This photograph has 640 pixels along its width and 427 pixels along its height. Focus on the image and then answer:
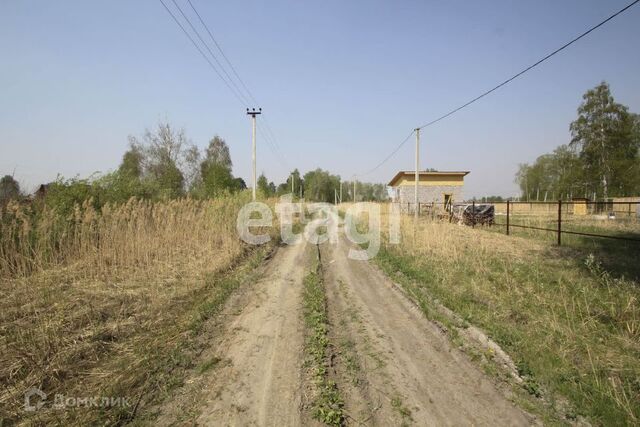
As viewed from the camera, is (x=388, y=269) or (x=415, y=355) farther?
(x=388, y=269)

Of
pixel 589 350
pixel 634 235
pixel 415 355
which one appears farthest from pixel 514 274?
pixel 634 235

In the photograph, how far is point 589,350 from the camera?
154 inches

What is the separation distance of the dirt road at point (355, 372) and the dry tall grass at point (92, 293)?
3.25 ft

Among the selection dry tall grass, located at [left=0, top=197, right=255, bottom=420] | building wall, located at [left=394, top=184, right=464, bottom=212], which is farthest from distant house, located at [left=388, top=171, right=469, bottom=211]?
dry tall grass, located at [left=0, top=197, right=255, bottom=420]

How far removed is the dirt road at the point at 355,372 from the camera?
9.61ft

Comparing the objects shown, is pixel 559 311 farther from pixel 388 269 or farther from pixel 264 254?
pixel 264 254

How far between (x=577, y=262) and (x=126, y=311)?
1057cm

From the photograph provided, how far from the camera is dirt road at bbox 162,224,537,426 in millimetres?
2928

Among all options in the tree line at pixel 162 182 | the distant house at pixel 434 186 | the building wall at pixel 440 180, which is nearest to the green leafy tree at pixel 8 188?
the tree line at pixel 162 182

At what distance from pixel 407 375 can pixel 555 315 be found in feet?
9.75

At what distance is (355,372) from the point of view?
3.63 m

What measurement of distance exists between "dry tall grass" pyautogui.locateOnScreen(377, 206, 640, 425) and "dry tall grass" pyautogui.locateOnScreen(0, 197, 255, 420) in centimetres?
454

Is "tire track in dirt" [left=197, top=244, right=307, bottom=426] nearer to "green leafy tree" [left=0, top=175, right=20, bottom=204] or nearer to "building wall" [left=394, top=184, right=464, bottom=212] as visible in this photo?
"green leafy tree" [left=0, top=175, right=20, bottom=204]

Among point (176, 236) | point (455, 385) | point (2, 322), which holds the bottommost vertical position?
point (455, 385)
